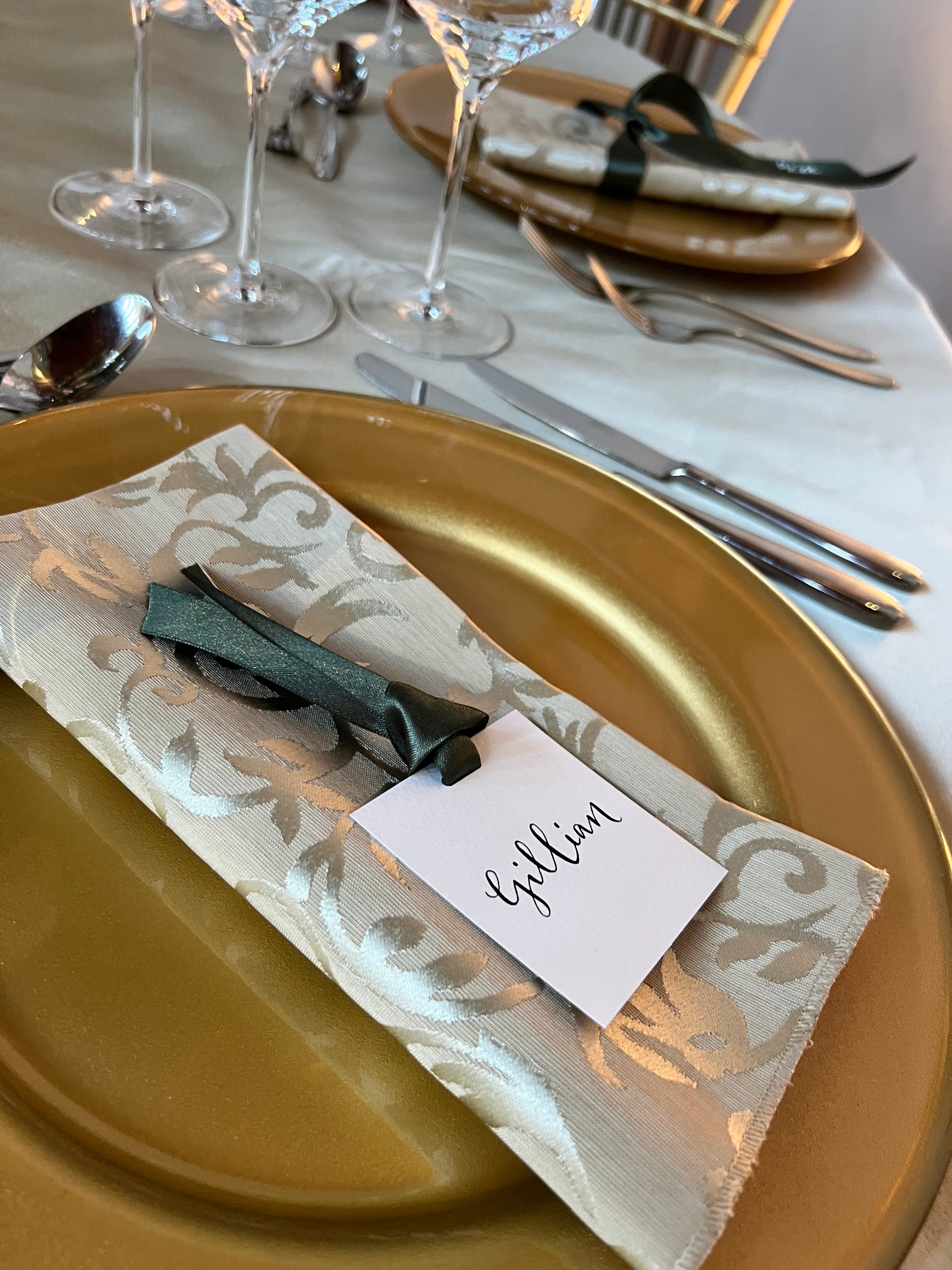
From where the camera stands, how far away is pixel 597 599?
1.40 ft

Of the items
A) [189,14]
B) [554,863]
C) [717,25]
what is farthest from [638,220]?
[717,25]

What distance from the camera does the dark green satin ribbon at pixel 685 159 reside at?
75 centimetres

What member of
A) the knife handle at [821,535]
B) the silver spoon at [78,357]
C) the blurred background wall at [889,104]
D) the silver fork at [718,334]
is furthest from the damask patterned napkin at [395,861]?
the blurred background wall at [889,104]

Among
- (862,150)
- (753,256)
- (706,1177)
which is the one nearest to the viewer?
(706,1177)

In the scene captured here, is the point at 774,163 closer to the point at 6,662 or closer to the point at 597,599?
the point at 597,599

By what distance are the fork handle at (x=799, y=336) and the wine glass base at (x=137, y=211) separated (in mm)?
359

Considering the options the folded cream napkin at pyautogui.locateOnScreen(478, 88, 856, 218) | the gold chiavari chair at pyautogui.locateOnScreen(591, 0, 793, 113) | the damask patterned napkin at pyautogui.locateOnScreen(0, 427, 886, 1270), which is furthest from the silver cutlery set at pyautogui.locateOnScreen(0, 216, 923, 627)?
the gold chiavari chair at pyautogui.locateOnScreen(591, 0, 793, 113)

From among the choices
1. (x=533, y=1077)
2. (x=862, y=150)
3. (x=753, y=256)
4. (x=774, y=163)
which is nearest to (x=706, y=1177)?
(x=533, y=1077)

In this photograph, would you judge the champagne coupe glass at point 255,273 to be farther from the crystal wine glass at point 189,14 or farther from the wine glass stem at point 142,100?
the crystal wine glass at point 189,14

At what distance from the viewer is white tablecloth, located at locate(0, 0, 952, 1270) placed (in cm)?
53

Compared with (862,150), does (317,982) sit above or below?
above

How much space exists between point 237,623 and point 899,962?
25cm

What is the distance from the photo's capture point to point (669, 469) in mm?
538

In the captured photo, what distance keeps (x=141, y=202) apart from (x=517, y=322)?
0.28m
